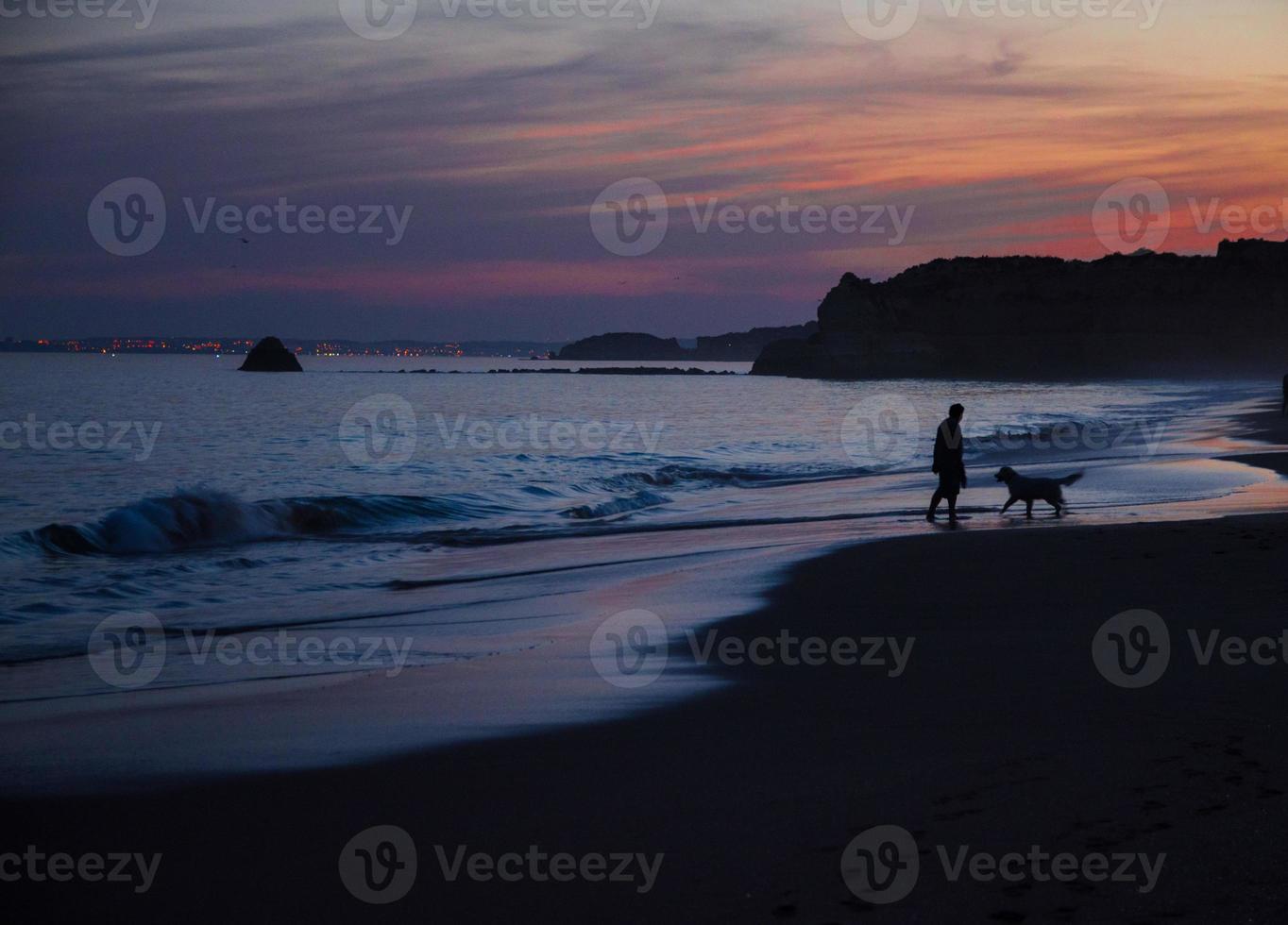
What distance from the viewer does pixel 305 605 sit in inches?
422

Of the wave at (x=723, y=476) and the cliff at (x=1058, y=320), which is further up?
the cliff at (x=1058, y=320)

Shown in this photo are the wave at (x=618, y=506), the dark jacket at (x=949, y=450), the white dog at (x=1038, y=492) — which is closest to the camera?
the dark jacket at (x=949, y=450)

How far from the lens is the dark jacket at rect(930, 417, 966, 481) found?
15.0 metres

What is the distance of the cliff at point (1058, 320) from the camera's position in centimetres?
14875

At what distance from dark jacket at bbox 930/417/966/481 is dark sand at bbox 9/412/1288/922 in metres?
7.97

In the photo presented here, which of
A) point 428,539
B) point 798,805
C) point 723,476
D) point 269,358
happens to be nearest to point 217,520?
point 428,539

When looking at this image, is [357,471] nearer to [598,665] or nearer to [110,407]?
[598,665]

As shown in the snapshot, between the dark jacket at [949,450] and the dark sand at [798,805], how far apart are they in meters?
7.97

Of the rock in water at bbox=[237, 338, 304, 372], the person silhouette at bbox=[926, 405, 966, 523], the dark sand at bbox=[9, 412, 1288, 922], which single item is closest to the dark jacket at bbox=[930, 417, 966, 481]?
the person silhouette at bbox=[926, 405, 966, 523]

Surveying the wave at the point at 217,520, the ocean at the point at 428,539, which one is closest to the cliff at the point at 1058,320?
the ocean at the point at 428,539

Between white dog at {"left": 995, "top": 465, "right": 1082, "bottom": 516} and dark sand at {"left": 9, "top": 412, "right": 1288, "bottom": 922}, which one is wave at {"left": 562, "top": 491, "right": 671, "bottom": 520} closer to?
white dog at {"left": 995, "top": 465, "right": 1082, "bottom": 516}

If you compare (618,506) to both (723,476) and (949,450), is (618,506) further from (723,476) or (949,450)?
(949,450)

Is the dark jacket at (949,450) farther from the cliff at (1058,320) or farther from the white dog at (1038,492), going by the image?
the cliff at (1058,320)

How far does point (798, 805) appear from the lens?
4.34 metres
